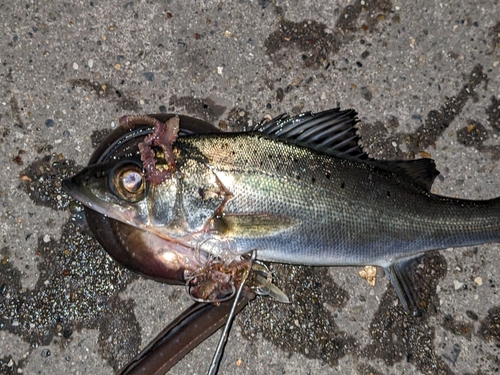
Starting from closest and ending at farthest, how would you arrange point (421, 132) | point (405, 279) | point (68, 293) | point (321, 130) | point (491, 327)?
point (321, 130) < point (405, 279) < point (68, 293) < point (491, 327) < point (421, 132)

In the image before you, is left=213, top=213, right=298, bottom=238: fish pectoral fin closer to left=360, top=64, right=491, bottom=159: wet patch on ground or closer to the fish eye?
the fish eye

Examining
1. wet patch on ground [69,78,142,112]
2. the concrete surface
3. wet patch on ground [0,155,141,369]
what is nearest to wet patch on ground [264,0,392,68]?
the concrete surface

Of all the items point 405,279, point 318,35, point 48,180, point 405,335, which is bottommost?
point 405,335

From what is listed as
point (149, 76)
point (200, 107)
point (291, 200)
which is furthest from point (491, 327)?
point (149, 76)

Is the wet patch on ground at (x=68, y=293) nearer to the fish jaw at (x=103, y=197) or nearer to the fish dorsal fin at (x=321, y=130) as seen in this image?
the fish jaw at (x=103, y=197)

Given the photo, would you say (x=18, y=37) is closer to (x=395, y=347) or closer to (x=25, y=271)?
(x=25, y=271)

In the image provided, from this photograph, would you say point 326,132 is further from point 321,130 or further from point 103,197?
point 103,197
